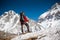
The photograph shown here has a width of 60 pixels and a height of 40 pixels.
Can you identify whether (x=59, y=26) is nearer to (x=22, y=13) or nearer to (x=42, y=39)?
(x=42, y=39)

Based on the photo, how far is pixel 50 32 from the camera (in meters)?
10.3

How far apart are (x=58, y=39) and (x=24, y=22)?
285 inches

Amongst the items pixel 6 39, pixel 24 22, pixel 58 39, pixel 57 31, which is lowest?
pixel 58 39

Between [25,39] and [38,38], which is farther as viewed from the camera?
[25,39]

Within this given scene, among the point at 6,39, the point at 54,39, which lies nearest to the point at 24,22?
the point at 6,39

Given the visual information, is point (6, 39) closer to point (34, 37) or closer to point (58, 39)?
point (34, 37)

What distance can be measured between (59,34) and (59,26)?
3.48 ft

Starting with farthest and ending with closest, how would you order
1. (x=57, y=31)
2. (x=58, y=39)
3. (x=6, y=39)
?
(x=6, y=39) → (x=57, y=31) → (x=58, y=39)

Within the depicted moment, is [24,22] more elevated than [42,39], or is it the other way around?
[24,22]

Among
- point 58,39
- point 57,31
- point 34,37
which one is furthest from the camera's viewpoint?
point 34,37

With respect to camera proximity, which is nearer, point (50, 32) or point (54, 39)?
point (54, 39)

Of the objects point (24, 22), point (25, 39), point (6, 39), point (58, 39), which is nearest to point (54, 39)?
point (58, 39)

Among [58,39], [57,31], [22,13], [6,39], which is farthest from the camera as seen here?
[22,13]

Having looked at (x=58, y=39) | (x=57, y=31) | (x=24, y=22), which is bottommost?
(x=58, y=39)
